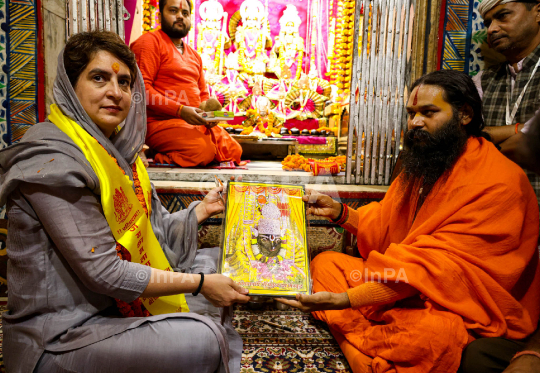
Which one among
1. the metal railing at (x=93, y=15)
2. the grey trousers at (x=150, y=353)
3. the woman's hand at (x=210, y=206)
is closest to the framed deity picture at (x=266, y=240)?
the woman's hand at (x=210, y=206)

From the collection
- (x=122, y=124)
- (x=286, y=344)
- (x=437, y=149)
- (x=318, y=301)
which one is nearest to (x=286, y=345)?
(x=286, y=344)

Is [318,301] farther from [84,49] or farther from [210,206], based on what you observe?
[84,49]

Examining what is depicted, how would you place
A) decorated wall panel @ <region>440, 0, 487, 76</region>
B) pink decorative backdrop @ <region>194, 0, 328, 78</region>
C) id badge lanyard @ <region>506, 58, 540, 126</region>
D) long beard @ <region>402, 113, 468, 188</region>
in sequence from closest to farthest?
long beard @ <region>402, 113, 468, 188</region>, id badge lanyard @ <region>506, 58, 540, 126</region>, decorated wall panel @ <region>440, 0, 487, 76</region>, pink decorative backdrop @ <region>194, 0, 328, 78</region>

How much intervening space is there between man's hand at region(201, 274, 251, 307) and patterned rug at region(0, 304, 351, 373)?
57 cm

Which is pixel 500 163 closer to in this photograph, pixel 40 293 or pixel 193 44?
pixel 40 293

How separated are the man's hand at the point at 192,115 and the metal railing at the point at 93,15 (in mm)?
1035

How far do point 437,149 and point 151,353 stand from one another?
1.58 meters

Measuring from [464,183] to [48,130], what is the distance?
1.78m

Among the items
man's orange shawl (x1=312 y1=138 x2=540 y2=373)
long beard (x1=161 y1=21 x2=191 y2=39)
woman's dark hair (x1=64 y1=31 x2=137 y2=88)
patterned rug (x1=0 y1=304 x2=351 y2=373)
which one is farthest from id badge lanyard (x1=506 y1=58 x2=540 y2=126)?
long beard (x1=161 y1=21 x2=191 y2=39)

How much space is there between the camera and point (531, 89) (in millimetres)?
2422

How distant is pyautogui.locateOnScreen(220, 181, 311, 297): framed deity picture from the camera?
151cm

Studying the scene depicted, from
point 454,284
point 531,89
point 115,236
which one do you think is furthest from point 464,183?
point 115,236

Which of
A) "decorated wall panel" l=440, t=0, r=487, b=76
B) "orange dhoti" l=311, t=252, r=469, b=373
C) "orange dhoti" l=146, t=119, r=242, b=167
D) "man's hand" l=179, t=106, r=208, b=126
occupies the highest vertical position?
"decorated wall panel" l=440, t=0, r=487, b=76

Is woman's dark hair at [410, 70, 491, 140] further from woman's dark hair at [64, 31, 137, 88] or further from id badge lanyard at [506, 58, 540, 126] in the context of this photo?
woman's dark hair at [64, 31, 137, 88]
